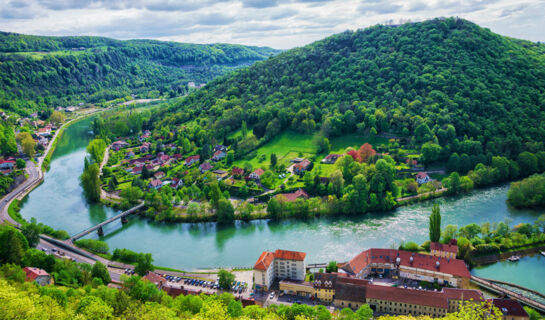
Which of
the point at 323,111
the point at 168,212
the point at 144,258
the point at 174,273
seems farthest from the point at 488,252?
the point at 323,111

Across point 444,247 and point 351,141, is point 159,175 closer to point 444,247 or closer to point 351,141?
point 351,141

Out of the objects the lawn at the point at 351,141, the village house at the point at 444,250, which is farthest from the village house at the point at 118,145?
the village house at the point at 444,250

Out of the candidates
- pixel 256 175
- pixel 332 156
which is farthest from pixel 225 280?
pixel 332 156

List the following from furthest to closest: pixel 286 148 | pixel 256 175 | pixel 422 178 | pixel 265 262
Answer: pixel 286 148, pixel 256 175, pixel 422 178, pixel 265 262

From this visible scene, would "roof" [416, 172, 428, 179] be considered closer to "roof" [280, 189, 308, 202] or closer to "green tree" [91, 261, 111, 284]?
"roof" [280, 189, 308, 202]

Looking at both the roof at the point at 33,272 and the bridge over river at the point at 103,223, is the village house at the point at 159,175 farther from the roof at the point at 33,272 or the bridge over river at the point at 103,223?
the roof at the point at 33,272

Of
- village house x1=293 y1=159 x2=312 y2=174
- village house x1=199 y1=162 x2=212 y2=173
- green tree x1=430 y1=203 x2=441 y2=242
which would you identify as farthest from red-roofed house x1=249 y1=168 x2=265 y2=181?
green tree x1=430 y1=203 x2=441 y2=242

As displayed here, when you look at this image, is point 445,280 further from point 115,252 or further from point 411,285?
point 115,252
